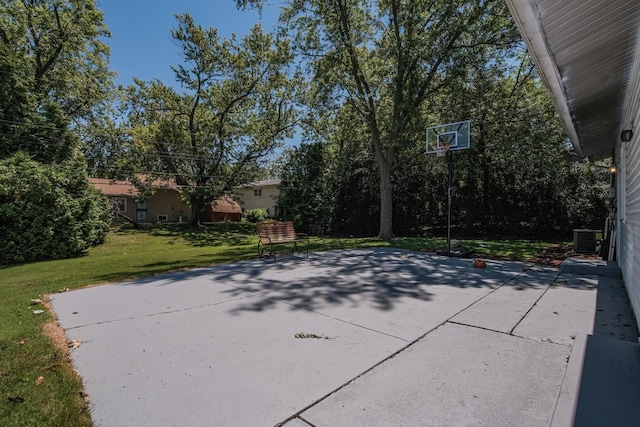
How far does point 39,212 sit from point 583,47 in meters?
Result: 12.7

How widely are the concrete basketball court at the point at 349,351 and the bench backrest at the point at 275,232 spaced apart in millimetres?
2803

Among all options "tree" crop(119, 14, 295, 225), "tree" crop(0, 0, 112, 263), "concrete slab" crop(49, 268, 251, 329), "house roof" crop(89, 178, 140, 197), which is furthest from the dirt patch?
"house roof" crop(89, 178, 140, 197)

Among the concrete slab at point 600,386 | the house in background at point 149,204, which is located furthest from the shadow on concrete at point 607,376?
the house in background at point 149,204

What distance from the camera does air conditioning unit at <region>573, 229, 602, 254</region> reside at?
8844 mm

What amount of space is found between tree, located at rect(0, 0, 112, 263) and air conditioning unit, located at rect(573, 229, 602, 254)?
48.7ft

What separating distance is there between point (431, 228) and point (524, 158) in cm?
446

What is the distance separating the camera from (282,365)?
264 centimetres

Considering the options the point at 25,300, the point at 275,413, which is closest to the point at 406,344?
the point at 275,413

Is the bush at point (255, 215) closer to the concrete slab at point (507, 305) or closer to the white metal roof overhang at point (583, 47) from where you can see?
the concrete slab at point (507, 305)

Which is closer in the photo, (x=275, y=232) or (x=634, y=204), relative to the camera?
(x=634, y=204)

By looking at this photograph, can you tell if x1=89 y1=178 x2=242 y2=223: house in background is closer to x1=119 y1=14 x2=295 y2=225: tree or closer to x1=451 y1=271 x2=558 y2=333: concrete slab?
x1=119 y1=14 x2=295 y2=225: tree

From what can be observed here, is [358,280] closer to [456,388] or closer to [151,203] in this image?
[456,388]

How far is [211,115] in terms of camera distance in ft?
66.4

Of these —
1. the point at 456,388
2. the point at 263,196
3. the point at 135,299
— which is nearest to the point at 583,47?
the point at 456,388
